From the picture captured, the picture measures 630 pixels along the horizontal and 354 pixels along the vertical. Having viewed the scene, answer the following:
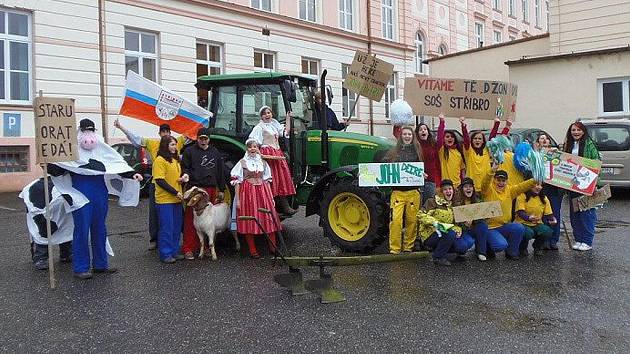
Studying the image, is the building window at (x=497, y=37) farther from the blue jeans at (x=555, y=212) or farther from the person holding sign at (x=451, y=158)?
the person holding sign at (x=451, y=158)

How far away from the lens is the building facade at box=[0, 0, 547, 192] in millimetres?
16438

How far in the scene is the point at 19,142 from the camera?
16188 mm

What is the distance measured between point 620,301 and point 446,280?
1.62 m

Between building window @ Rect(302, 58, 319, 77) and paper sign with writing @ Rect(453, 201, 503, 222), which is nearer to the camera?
paper sign with writing @ Rect(453, 201, 503, 222)

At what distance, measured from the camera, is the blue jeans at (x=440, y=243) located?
674 centimetres

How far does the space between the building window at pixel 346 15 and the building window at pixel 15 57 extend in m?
14.4

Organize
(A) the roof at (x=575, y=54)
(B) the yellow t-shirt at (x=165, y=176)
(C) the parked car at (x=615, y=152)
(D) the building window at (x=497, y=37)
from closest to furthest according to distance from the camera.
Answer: (B) the yellow t-shirt at (x=165, y=176) → (C) the parked car at (x=615, y=152) → (A) the roof at (x=575, y=54) → (D) the building window at (x=497, y=37)

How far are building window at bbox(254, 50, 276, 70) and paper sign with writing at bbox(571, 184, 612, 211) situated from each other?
56.7 feet

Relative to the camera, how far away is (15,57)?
53.9ft

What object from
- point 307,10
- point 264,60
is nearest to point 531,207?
point 264,60

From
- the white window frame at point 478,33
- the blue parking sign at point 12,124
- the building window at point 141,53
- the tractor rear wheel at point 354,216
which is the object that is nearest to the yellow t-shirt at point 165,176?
the tractor rear wheel at point 354,216

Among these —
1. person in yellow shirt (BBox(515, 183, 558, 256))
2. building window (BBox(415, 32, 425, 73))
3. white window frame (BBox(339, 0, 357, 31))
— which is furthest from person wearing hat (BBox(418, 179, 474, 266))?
building window (BBox(415, 32, 425, 73))

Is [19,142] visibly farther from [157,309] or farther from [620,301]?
[620,301]

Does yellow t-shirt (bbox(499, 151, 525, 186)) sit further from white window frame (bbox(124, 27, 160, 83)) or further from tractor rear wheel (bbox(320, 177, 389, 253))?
white window frame (bbox(124, 27, 160, 83))
